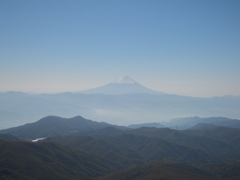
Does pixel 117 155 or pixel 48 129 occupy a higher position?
pixel 48 129

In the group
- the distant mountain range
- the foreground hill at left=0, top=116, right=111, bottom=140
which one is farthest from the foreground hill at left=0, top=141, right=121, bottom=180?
the foreground hill at left=0, top=116, right=111, bottom=140

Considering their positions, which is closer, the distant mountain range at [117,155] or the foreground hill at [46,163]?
the foreground hill at [46,163]

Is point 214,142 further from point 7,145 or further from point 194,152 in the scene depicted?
point 7,145

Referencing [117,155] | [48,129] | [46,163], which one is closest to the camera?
[46,163]

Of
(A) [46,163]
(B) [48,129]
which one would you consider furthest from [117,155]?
(B) [48,129]

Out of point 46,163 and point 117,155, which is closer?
point 46,163

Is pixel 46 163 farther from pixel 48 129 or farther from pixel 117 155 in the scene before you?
pixel 48 129

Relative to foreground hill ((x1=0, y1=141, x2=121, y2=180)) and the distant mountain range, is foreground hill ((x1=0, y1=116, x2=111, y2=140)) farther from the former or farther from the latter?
foreground hill ((x1=0, y1=141, x2=121, y2=180))

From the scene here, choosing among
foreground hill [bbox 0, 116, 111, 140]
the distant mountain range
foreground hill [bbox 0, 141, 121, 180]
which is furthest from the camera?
foreground hill [bbox 0, 116, 111, 140]

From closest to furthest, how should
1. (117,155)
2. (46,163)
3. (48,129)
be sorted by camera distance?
(46,163)
(117,155)
(48,129)

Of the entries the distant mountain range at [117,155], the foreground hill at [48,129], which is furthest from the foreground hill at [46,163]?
the foreground hill at [48,129]

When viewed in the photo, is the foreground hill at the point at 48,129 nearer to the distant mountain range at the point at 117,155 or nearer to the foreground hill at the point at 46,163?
the distant mountain range at the point at 117,155
